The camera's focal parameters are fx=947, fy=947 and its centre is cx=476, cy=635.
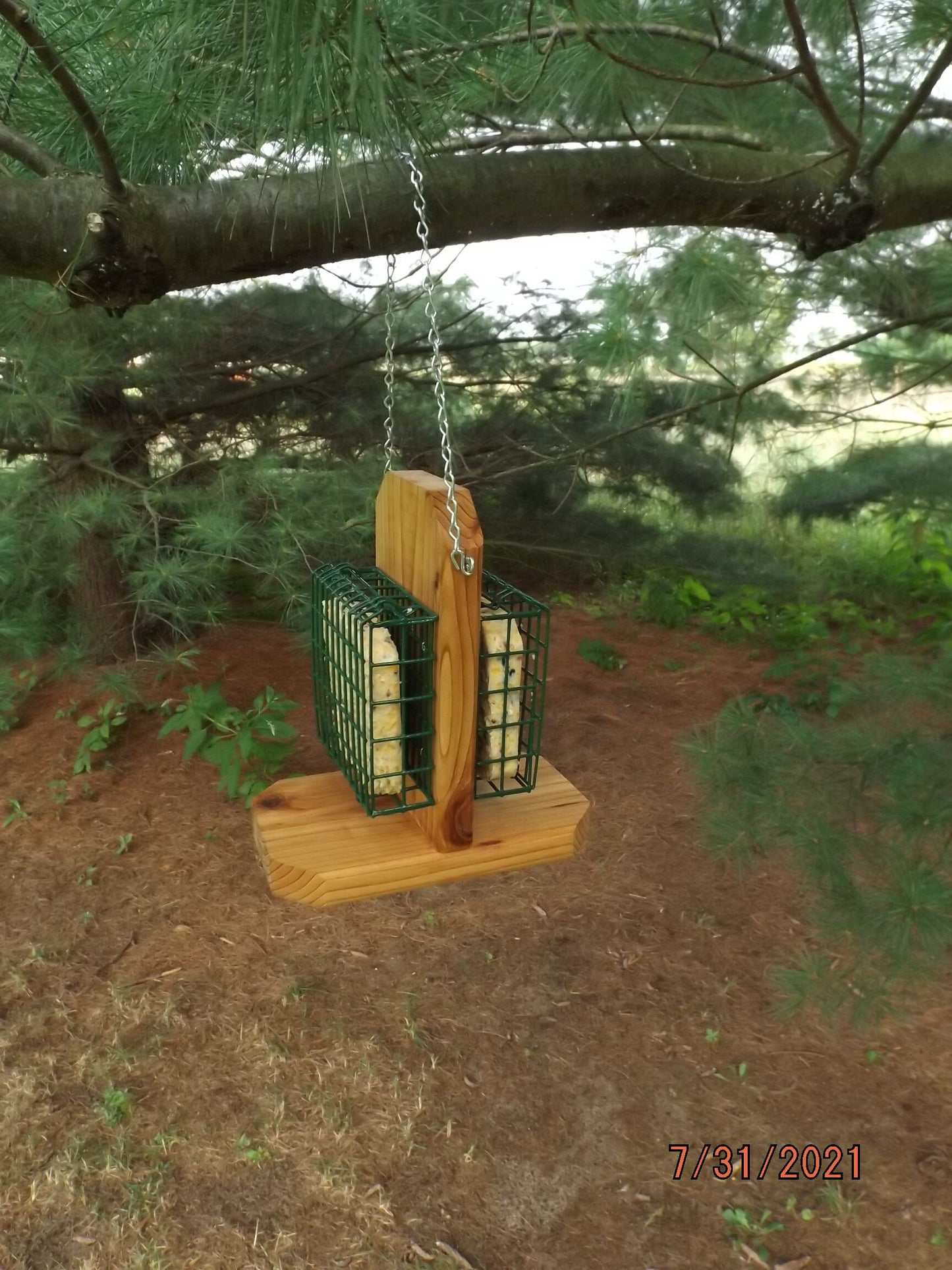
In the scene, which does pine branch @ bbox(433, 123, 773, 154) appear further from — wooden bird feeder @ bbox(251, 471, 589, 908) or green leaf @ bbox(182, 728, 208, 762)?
green leaf @ bbox(182, 728, 208, 762)

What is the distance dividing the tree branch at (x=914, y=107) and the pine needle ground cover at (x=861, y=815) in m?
1.04

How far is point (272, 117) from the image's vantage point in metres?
1.24

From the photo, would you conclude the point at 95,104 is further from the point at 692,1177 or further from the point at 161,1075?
the point at 692,1177

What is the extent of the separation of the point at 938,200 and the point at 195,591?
7.41 ft

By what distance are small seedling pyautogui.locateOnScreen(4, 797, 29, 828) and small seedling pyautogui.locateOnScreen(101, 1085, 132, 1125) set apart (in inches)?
48.2

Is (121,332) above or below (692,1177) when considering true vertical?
above

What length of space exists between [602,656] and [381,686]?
310 centimetres

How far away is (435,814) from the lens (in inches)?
51.3

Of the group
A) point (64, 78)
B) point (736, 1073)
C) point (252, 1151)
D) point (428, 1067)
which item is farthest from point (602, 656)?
point (64, 78)

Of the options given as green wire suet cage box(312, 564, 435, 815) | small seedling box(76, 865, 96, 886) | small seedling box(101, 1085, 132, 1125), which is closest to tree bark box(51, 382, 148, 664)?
small seedling box(76, 865, 96, 886)

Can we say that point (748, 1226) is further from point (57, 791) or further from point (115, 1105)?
point (57, 791)

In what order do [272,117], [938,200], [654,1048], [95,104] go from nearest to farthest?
[272,117], [95,104], [938,200], [654,1048]

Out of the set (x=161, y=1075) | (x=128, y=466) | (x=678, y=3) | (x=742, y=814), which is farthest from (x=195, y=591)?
(x=678, y=3)

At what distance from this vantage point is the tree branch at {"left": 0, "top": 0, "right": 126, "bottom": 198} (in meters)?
1.20
